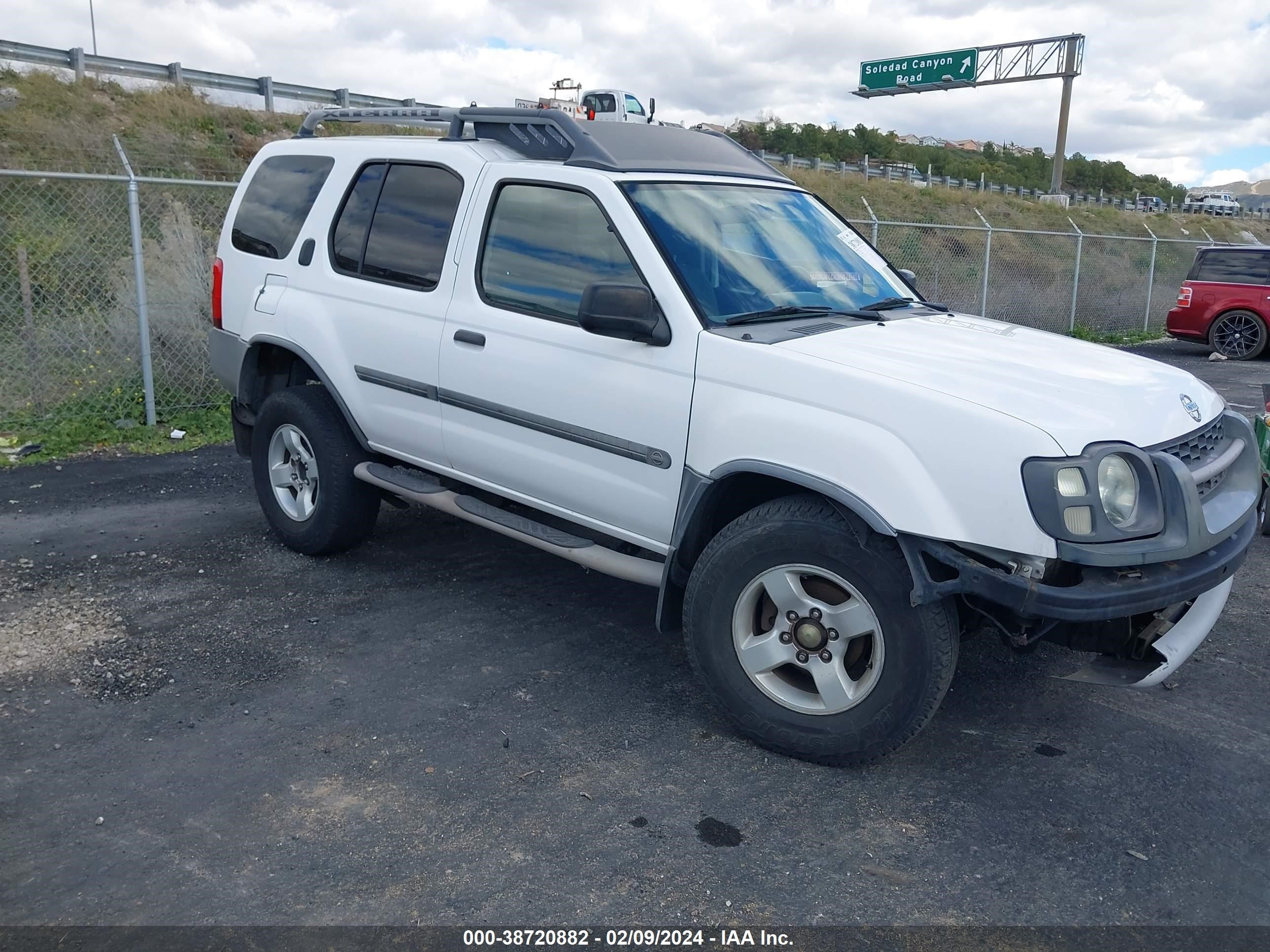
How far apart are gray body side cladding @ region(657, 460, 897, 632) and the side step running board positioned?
0.29 feet

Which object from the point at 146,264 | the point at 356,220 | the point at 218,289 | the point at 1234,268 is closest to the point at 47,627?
the point at 218,289

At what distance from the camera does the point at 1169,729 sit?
12.7 ft

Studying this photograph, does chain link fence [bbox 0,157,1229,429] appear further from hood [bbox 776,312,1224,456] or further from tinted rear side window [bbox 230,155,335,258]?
hood [bbox 776,312,1224,456]

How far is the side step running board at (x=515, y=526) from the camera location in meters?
4.00

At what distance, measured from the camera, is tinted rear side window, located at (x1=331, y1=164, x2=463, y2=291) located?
4.66m

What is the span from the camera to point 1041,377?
11.4 feet

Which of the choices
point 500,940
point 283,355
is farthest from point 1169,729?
point 283,355

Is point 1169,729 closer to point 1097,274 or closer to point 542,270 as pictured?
point 542,270

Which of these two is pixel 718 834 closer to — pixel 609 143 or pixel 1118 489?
pixel 1118 489

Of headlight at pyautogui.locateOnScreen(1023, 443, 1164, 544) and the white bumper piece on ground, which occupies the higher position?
headlight at pyautogui.locateOnScreen(1023, 443, 1164, 544)

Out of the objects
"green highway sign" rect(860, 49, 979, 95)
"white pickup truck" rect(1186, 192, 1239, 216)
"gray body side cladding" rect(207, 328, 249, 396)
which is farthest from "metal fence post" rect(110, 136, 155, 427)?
"white pickup truck" rect(1186, 192, 1239, 216)

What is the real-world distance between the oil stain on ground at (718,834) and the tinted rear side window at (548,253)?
1934 mm

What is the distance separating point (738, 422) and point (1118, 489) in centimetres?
121

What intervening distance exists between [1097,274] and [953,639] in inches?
660
